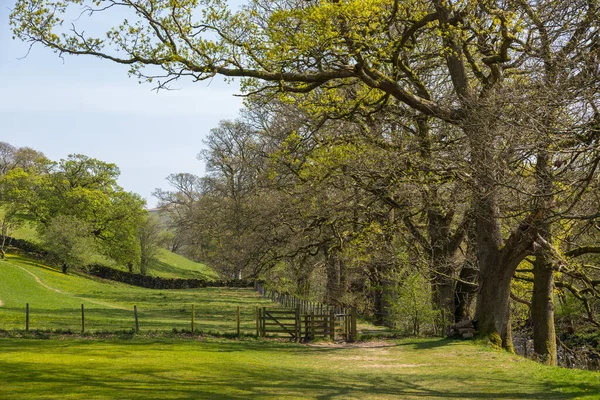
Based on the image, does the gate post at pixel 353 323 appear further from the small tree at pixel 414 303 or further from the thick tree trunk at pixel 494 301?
the thick tree trunk at pixel 494 301

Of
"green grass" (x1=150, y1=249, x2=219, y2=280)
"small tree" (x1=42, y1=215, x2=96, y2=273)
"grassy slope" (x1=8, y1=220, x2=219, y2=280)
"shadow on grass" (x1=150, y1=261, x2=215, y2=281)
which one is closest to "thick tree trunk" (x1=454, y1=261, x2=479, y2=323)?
"small tree" (x1=42, y1=215, x2=96, y2=273)

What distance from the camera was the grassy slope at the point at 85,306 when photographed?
2794cm

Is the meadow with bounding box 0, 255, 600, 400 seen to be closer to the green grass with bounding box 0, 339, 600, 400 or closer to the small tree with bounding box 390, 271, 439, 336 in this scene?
the green grass with bounding box 0, 339, 600, 400

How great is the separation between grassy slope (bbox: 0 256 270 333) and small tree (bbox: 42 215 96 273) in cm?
163

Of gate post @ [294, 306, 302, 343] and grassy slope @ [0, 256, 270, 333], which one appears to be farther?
grassy slope @ [0, 256, 270, 333]

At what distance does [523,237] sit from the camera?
16.9 meters

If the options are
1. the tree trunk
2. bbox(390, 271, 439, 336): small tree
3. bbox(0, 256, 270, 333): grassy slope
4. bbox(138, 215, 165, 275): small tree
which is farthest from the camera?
bbox(138, 215, 165, 275): small tree

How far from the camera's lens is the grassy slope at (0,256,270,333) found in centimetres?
2794

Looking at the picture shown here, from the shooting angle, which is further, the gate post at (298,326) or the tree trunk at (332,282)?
the tree trunk at (332,282)

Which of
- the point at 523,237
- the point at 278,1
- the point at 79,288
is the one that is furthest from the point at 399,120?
the point at 79,288

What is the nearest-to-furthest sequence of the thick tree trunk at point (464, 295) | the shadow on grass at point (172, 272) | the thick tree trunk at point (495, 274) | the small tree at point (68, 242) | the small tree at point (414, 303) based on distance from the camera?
the thick tree trunk at point (495, 274)
the thick tree trunk at point (464, 295)
the small tree at point (414, 303)
the small tree at point (68, 242)
the shadow on grass at point (172, 272)

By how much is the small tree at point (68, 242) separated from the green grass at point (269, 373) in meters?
39.8

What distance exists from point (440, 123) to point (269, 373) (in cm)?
991

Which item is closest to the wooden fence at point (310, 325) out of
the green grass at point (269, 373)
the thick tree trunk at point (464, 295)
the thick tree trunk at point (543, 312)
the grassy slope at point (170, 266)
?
the green grass at point (269, 373)
